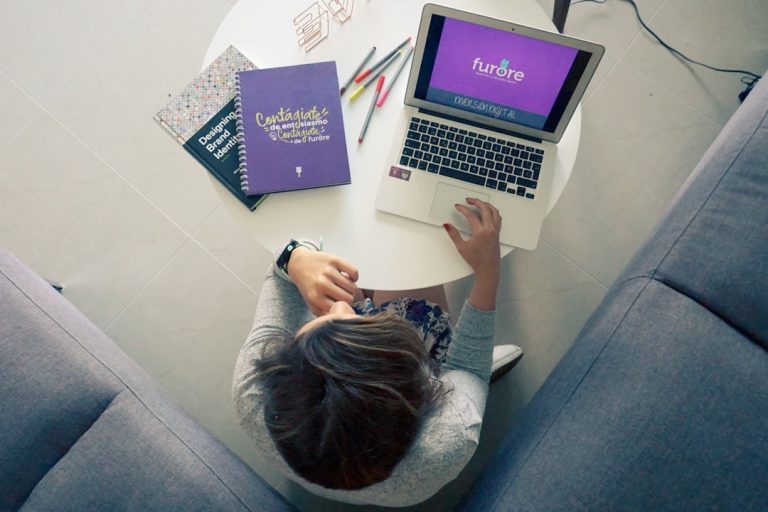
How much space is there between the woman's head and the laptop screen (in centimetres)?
48

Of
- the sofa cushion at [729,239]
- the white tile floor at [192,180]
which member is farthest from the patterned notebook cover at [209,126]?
the sofa cushion at [729,239]

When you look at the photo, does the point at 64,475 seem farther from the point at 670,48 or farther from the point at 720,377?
the point at 670,48

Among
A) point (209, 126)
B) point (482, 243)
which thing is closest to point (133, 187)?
point (209, 126)

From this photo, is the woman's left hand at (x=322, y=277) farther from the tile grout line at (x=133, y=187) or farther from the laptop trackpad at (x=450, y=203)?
the tile grout line at (x=133, y=187)

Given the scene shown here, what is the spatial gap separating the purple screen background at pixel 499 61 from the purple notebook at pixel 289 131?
0.73ft

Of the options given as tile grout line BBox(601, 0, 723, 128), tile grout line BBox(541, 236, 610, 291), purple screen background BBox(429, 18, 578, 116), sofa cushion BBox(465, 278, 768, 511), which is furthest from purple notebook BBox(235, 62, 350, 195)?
tile grout line BBox(601, 0, 723, 128)

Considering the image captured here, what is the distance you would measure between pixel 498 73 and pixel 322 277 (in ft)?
1.59

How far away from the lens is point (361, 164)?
40.1 inches

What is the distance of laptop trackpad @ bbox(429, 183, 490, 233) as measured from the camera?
0.99 meters

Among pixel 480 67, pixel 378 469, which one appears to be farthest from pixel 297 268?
pixel 480 67

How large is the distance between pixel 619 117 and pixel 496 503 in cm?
128

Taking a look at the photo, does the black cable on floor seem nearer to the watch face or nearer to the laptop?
the laptop

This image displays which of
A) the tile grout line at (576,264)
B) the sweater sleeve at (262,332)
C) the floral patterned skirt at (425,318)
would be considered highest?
the sweater sleeve at (262,332)

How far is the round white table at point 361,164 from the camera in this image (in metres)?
0.99
